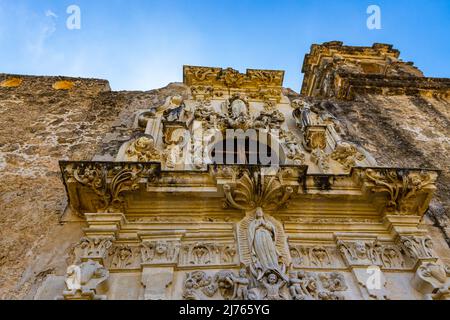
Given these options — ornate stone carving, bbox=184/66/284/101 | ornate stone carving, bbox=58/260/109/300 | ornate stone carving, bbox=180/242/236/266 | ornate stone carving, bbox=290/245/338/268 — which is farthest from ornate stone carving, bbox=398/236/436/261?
ornate stone carving, bbox=184/66/284/101

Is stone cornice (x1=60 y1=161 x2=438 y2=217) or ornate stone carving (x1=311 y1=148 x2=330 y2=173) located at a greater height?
ornate stone carving (x1=311 y1=148 x2=330 y2=173)

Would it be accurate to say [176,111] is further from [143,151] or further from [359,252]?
[359,252]

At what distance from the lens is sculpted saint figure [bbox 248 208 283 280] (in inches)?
150

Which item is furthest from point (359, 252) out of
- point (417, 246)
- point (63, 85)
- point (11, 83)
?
point (11, 83)

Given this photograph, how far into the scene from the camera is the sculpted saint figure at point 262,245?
12.5 feet

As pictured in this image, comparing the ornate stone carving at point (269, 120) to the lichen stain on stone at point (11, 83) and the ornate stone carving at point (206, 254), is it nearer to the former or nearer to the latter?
the ornate stone carving at point (206, 254)

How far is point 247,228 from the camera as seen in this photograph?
4418 millimetres

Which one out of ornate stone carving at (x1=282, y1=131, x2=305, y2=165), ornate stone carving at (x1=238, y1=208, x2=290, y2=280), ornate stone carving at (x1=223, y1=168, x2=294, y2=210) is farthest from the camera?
ornate stone carving at (x1=282, y1=131, x2=305, y2=165)

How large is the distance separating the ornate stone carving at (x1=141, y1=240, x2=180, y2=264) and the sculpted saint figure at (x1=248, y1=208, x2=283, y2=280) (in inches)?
32.3

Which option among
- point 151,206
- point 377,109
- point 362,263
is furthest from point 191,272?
point 377,109

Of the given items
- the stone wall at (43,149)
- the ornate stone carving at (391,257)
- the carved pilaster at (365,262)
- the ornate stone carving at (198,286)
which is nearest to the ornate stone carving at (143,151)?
the stone wall at (43,149)

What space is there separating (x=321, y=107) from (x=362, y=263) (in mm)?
4113

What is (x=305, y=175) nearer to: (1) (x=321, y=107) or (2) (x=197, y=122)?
(2) (x=197, y=122)

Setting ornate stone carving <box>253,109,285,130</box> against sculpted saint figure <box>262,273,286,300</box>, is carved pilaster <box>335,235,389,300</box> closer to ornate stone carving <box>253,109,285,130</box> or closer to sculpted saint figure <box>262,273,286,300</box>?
sculpted saint figure <box>262,273,286,300</box>
